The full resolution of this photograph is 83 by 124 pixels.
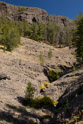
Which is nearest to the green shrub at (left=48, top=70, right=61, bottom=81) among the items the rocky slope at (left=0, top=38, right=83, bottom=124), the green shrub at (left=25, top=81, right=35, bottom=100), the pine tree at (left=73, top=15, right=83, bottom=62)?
the rocky slope at (left=0, top=38, right=83, bottom=124)

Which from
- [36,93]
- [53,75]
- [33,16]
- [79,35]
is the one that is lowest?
[36,93]

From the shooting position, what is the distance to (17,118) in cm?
1020

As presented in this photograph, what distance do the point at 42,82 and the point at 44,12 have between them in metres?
128

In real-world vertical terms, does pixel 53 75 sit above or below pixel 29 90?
below

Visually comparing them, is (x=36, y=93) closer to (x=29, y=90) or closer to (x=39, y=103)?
(x=39, y=103)

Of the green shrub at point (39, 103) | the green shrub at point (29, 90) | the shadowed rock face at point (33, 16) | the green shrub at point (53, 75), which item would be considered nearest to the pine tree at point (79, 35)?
the green shrub at point (53, 75)

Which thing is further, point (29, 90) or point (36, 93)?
point (36, 93)

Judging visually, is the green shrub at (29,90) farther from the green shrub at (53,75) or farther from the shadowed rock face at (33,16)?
the shadowed rock face at (33,16)

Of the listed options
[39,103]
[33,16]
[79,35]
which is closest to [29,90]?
[39,103]

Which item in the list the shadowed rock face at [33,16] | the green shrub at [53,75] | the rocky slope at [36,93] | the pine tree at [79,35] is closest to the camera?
the rocky slope at [36,93]

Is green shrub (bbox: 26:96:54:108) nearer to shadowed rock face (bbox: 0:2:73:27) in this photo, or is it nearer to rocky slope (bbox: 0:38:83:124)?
rocky slope (bbox: 0:38:83:124)

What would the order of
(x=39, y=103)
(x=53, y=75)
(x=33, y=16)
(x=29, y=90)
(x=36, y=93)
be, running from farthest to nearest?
(x=33, y=16)
(x=53, y=75)
(x=36, y=93)
(x=39, y=103)
(x=29, y=90)

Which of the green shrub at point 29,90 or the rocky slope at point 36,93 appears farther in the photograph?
the green shrub at point 29,90

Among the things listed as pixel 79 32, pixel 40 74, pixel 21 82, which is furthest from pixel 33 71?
pixel 79 32
